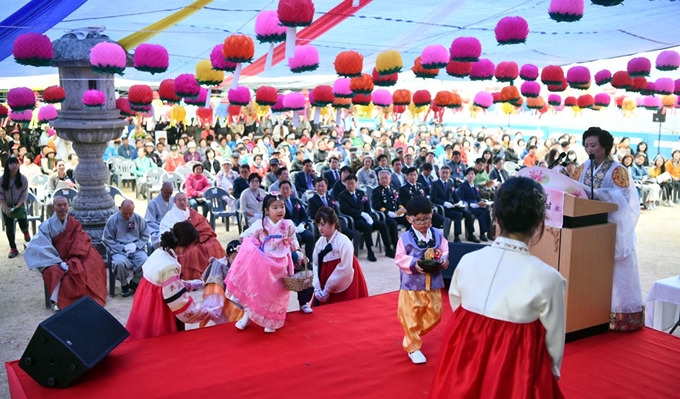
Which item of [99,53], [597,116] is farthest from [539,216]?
[597,116]

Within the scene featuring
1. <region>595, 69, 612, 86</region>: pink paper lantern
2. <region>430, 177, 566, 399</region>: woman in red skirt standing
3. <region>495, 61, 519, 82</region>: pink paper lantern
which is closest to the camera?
<region>430, 177, 566, 399</region>: woman in red skirt standing

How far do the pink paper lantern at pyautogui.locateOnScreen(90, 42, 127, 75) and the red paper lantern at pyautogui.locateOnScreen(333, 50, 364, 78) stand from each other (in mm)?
2456

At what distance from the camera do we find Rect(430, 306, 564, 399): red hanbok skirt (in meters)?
2.50

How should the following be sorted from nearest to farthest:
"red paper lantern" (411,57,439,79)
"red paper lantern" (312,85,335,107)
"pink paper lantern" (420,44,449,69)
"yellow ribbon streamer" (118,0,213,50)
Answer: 1. "yellow ribbon streamer" (118,0,213,50)
2. "pink paper lantern" (420,44,449,69)
3. "red paper lantern" (411,57,439,79)
4. "red paper lantern" (312,85,335,107)

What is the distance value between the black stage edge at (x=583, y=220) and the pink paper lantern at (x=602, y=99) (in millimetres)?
12410

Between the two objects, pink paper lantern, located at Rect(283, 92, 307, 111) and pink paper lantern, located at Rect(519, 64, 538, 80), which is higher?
pink paper lantern, located at Rect(519, 64, 538, 80)

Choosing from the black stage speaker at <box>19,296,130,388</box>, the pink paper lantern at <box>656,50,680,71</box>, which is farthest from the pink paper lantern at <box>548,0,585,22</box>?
the pink paper lantern at <box>656,50,680,71</box>

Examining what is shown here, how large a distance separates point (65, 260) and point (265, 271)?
250 cm

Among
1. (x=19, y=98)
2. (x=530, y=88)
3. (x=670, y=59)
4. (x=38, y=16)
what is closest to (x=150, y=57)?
(x=38, y=16)

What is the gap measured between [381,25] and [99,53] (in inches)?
137

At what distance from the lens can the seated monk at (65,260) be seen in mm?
5902

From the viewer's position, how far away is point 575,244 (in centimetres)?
414

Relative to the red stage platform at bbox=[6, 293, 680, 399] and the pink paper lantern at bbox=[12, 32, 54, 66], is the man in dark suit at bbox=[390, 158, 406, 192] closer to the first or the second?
the pink paper lantern at bbox=[12, 32, 54, 66]

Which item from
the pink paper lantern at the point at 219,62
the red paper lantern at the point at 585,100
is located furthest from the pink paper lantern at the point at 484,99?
the pink paper lantern at the point at 219,62
